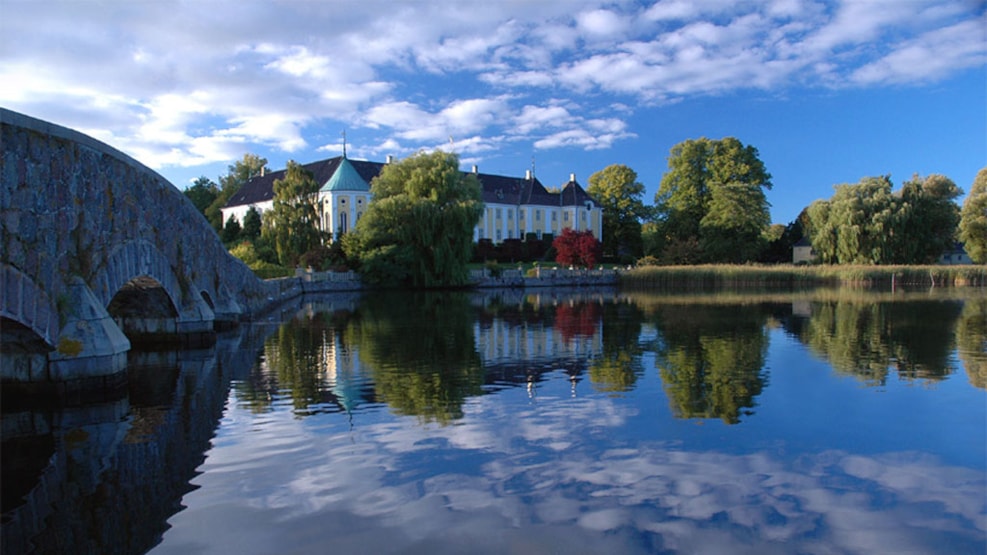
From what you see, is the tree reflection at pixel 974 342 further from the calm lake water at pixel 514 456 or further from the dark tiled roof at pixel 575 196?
the dark tiled roof at pixel 575 196

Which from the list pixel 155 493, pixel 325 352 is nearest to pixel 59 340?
pixel 155 493

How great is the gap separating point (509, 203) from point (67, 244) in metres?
80.2

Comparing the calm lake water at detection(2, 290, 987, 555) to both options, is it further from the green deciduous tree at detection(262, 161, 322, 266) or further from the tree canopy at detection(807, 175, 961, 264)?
the tree canopy at detection(807, 175, 961, 264)

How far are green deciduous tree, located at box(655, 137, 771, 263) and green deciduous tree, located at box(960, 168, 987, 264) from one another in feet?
53.7

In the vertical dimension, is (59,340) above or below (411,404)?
above

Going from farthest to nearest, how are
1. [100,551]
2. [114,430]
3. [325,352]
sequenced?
1. [325,352]
2. [114,430]
3. [100,551]

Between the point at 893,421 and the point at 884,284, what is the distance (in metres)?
51.2

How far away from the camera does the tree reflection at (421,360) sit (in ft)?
35.9

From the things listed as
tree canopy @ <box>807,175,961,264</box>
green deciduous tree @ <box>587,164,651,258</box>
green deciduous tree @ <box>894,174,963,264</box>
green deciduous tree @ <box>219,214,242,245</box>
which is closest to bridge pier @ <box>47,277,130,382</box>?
tree canopy @ <box>807,175,961,264</box>

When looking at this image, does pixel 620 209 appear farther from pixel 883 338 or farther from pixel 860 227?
pixel 883 338

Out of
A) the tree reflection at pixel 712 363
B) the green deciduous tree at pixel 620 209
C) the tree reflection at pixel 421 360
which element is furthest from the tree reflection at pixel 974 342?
the green deciduous tree at pixel 620 209

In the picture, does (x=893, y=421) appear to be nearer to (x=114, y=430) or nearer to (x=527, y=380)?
(x=527, y=380)

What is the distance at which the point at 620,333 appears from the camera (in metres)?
21.1

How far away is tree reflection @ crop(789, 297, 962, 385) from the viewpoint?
45.6 ft
